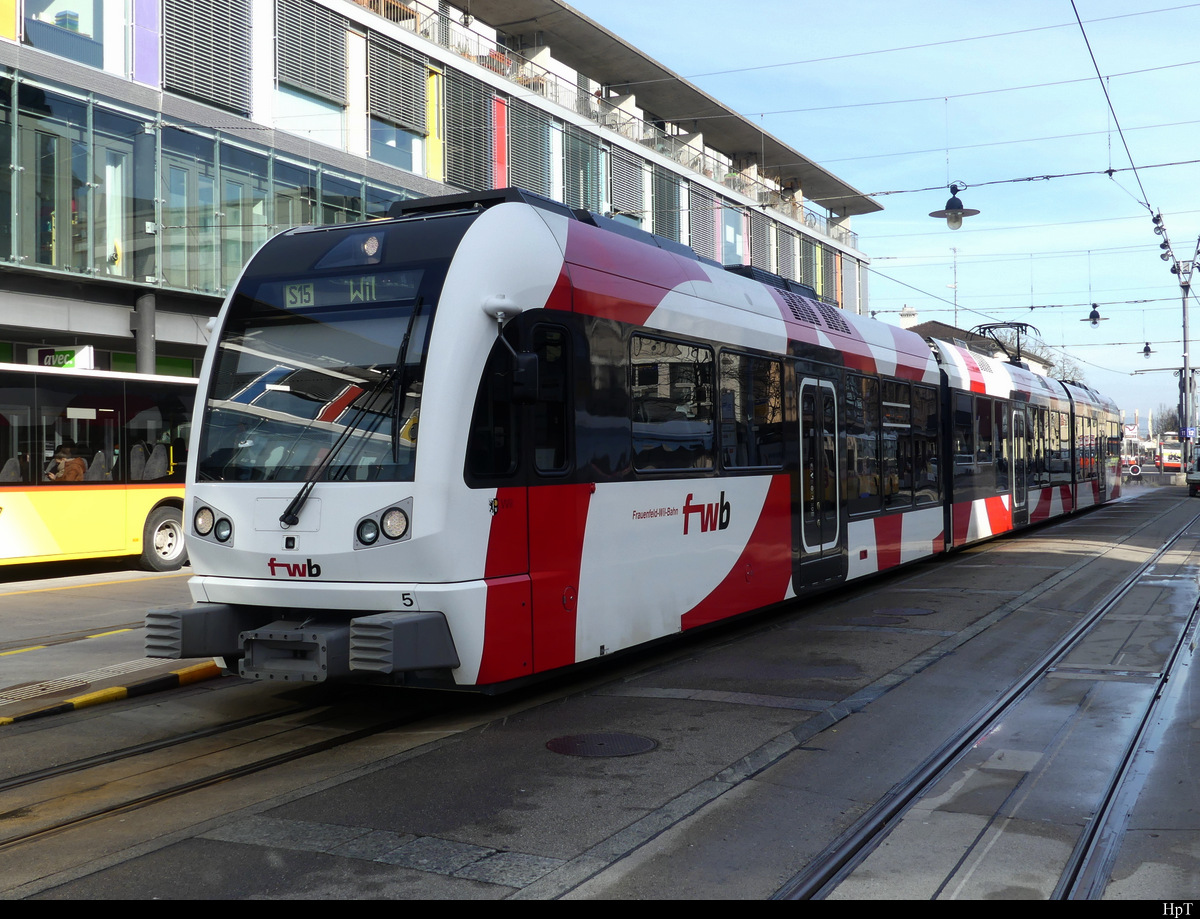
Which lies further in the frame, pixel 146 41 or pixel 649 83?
pixel 649 83

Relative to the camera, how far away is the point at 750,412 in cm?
1025

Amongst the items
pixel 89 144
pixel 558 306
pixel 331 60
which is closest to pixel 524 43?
pixel 331 60

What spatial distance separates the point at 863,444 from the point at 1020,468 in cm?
971

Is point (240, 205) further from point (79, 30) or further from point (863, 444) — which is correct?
point (863, 444)

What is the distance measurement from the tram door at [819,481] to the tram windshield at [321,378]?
18.3 feet

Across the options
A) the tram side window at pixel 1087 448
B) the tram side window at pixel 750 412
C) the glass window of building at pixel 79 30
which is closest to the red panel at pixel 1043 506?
the tram side window at pixel 1087 448

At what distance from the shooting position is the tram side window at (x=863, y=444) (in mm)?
12750

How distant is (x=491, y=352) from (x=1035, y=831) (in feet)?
12.7

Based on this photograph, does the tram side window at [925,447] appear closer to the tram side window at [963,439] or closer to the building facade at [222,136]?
the tram side window at [963,439]

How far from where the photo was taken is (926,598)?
42.4ft

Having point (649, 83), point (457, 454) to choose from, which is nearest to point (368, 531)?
point (457, 454)

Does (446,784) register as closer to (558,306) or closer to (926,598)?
(558,306)

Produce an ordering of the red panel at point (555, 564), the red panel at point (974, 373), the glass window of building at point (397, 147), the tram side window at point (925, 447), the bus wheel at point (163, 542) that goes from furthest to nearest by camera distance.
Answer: the glass window of building at point (397, 147)
the red panel at point (974, 373)
the bus wheel at point (163, 542)
the tram side window at point (925, 447)
the red panel at point (555, 564)

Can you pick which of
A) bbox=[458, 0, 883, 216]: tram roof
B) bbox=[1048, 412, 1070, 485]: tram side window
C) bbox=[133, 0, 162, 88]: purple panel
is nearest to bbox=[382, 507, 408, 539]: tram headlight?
bbox=[133, 0, 162, 88]: purple panel
